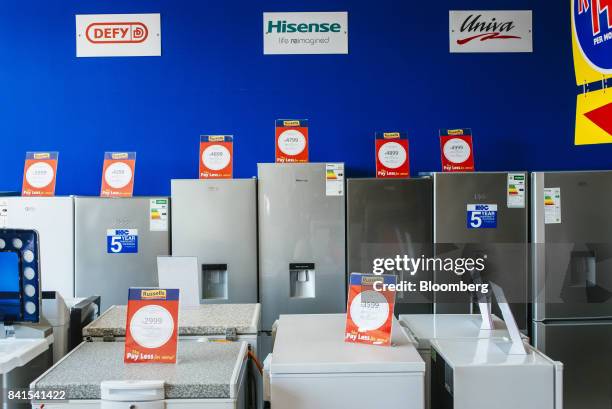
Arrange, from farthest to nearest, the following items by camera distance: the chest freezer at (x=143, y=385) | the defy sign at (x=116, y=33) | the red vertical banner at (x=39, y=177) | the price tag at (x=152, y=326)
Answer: the defy sign at (x=116, y=33) < the red vertical banner at (x=39, y=177) < the price tag at (x=152, y=326) < the chest freezer at (x=143, y=385)

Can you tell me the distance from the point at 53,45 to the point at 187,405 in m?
3.59

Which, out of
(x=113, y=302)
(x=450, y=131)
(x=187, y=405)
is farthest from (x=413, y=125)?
(x=187, y=405)

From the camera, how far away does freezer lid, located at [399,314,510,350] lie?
230 centimetres

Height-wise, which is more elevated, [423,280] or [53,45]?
[53,45]

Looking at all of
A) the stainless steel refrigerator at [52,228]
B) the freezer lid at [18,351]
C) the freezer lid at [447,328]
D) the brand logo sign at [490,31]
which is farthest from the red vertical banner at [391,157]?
the freezer lid at [18,351]

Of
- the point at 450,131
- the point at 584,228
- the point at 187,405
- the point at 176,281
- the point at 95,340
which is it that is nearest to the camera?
the point at 187,405

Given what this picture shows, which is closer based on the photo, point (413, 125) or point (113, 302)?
point (113, 302)

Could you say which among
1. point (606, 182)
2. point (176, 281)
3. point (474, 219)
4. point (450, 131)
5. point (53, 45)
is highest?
point (53, 45)

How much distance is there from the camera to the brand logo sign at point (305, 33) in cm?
444

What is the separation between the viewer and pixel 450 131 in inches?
164

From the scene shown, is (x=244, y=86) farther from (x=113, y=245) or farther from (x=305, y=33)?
(x=113, y=245)

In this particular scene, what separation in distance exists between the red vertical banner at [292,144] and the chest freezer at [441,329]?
1.67 m

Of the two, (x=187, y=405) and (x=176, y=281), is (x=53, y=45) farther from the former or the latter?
(x=187, y=405)

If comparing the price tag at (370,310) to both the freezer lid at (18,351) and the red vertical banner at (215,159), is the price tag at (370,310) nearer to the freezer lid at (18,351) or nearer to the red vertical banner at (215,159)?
the freezer lid at (18,351)
